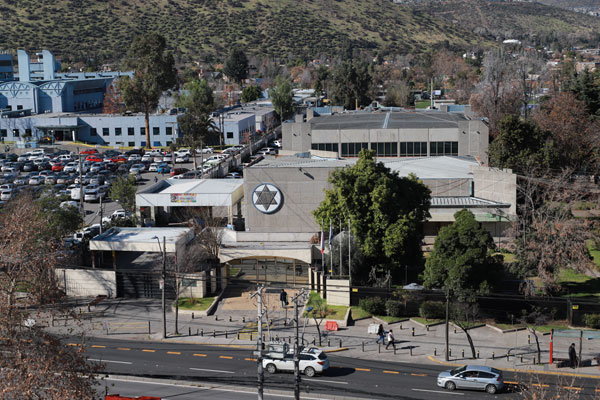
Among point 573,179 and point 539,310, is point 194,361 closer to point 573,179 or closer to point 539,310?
point 539,310

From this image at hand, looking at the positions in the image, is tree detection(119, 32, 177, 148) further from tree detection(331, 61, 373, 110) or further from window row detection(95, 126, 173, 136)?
tree detection(331, 61, 373, 110)

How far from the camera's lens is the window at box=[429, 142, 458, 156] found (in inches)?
2958

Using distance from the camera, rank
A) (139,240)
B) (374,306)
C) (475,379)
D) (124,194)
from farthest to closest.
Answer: (124,194) < (139,240) < (374,306) < (475,379)

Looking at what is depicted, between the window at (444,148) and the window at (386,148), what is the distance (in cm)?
355

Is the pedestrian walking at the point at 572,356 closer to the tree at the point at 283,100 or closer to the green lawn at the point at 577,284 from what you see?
the green lawn at the point at 577,284

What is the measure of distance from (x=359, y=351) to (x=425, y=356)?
3338 mm

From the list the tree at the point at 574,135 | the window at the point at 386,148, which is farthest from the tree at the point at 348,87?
the tree at the point at 574,135

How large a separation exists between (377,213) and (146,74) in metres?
62.6

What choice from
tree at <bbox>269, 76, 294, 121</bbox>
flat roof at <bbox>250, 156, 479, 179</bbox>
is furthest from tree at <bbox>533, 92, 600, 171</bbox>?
tree at <bbox>269, 76, 294, 121</bbox>

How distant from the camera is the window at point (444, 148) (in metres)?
75.1

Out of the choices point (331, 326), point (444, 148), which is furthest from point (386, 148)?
point (331, 326)

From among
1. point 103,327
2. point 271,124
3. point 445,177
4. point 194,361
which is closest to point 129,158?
point 271,124

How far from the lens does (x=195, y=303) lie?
46625 millimetres

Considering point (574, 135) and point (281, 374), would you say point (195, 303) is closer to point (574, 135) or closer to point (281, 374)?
point (281, 374)
